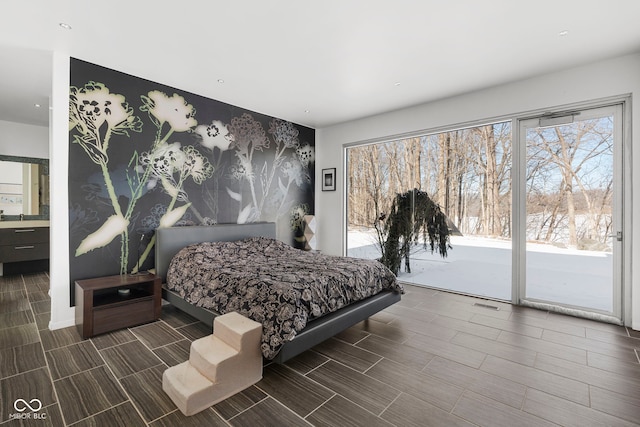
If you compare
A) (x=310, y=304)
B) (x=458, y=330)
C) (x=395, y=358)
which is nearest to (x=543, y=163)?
(x=458, y=330)

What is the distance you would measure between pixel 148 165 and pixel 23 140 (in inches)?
143

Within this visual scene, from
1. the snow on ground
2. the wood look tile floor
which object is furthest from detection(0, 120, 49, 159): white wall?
the snow on ground

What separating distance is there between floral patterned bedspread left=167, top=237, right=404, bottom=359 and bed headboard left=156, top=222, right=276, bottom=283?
0.14 metres

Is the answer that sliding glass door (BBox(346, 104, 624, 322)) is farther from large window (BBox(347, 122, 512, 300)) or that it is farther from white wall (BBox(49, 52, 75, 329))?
white wall (BBox(49, 52, 75, 329))

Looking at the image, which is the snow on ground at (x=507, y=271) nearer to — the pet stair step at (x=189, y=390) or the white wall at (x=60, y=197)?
the pet stair step at (x=189, y=390)

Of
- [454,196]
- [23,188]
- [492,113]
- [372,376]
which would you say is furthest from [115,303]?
Result: [492,113]

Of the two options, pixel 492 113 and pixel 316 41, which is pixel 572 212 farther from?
pixel 316 41

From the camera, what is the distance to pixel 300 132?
5.74 m

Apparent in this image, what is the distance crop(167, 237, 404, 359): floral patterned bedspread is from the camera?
7.43 ft

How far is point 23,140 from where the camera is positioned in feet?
17.5

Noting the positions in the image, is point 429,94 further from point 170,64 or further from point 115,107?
point 115,107

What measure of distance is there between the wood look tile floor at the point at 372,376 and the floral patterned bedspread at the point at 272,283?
0.38m

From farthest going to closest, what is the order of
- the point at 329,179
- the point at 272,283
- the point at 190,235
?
the point at 329,179 → the point at 190,235 → the point at 272,283

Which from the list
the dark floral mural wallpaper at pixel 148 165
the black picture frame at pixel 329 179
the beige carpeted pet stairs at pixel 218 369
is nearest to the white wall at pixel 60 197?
the dark floral mural wallpaper at pixel 148 165
